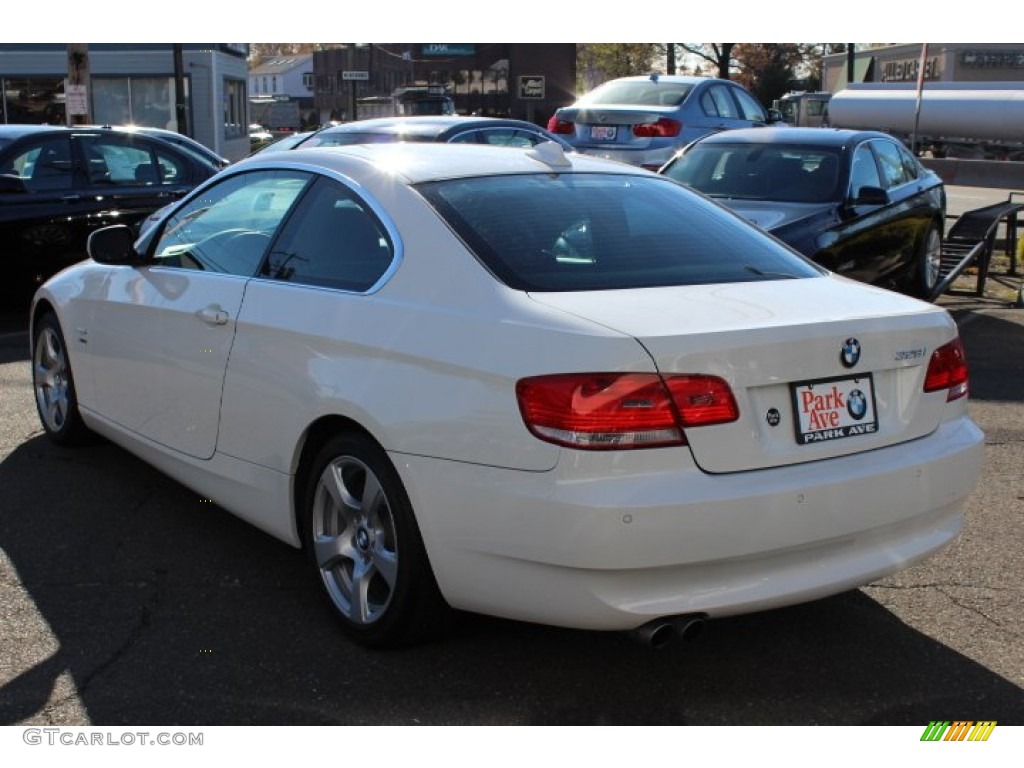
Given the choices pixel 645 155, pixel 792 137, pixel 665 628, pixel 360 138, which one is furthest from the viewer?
pixel 645 155

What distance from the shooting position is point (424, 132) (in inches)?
447

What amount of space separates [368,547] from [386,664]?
1.18 feet

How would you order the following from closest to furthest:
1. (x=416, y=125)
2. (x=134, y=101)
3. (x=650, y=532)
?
1. (x=650, y=532)
2. (x=416, y=125)
3. (x=134, y=101)

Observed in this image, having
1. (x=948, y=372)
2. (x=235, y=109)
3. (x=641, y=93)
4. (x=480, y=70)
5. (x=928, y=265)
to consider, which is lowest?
(x=928, y=265)

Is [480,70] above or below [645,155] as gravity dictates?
above

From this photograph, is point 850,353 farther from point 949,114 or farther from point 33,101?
point 33,101

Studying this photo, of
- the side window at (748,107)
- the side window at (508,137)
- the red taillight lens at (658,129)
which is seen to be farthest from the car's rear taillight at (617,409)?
the side window at (748,107)

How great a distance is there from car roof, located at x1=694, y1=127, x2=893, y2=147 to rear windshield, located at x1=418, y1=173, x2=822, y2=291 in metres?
5.75

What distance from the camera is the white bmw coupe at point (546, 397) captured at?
3316mm

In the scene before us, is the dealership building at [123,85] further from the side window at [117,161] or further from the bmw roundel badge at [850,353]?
the bmw roundel badge at [850,353]

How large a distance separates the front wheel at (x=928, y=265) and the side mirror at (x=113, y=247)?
7.35 meters

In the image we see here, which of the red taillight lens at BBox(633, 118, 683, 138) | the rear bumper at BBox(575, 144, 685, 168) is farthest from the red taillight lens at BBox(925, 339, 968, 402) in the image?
the red taillight lens at BBox(633, 118, 683, 138)

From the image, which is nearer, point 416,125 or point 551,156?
point 551,156

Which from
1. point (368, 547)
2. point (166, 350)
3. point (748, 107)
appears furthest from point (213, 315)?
point (748, 107)
